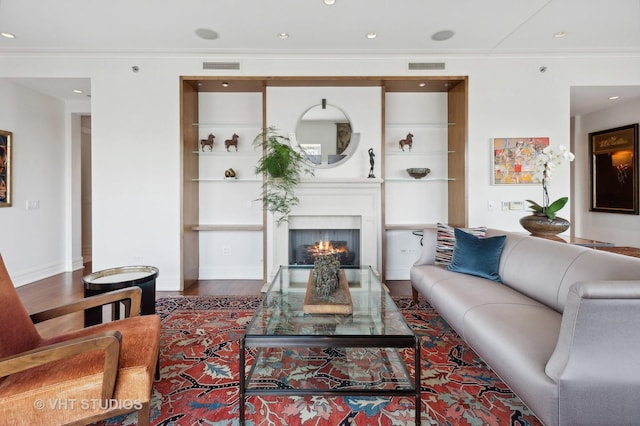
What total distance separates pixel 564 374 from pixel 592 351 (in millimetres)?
139

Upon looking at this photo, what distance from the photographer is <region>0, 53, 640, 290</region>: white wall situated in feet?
12.5

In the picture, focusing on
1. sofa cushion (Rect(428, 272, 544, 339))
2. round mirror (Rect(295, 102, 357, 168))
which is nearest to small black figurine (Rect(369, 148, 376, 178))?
round mirror (Rect(295, 102, 357, 168))

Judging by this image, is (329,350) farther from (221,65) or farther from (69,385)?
(221,65)

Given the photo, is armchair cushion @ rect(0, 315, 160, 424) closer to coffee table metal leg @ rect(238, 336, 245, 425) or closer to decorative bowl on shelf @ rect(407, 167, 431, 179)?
coffee table metal leg @ rect(238, 336, 245, 425)

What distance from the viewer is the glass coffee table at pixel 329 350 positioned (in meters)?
1.51

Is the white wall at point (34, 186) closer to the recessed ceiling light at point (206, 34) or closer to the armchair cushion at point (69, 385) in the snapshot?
the recessed ceiling light at point (206, 34)

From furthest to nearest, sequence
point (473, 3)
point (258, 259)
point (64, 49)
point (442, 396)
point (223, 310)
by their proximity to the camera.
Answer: point (258, 259)
point (64, 49)
point (223, 310)
point (473, 3)
point (442, 396)

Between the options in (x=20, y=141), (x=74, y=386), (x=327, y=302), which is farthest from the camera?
(x=20, y=141)

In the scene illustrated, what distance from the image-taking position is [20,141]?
13.5 ft

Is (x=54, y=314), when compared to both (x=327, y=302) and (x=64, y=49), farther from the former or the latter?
(x=64, y=49)

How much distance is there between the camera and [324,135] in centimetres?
406

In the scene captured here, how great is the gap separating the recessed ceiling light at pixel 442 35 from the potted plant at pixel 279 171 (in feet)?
6.62

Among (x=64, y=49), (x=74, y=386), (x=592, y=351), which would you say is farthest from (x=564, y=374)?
(x=64, y=49)

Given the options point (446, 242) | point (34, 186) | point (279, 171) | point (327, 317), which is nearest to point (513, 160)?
point (446, 242)
